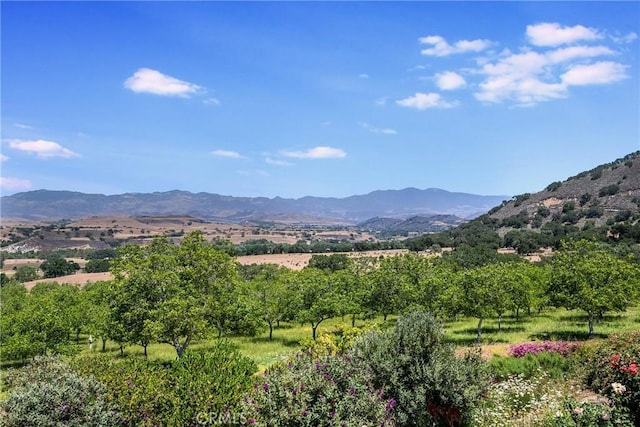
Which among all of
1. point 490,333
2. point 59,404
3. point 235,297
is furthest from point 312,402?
point 490,333

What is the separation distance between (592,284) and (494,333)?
880cm

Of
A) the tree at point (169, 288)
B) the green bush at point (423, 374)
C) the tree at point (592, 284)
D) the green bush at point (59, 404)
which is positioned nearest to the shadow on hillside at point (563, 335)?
the tree at point (592, 284)

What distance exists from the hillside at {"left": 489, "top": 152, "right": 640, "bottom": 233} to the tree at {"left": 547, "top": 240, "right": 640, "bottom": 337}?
87.1 m

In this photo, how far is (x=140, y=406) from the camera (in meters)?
11.6

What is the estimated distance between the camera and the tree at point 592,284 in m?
29.7

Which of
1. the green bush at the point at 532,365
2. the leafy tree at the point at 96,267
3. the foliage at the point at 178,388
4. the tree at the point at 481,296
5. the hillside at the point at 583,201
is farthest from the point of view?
the hillside at the point at 583,201

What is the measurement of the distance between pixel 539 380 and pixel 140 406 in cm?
1424

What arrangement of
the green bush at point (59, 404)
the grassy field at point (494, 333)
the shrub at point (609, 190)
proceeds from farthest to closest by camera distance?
1. the shrub at point (609, 190)
2. the grassy field at point (494, 333)
3. the green bush at point (59, 404)

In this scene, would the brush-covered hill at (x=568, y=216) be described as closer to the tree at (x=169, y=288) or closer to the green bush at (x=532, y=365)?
the green bush at (x=532, y=365)

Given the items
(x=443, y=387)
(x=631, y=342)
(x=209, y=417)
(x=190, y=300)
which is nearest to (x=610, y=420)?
(x=443, y=387)

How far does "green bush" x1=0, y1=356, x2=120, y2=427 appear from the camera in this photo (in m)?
10.8

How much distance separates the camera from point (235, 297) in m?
36.8
